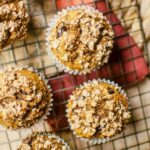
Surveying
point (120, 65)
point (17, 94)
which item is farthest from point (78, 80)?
point (17, 94)

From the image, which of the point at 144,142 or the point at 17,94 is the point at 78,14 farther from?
the point at 144,142

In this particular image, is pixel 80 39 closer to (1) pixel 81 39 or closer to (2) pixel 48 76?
(1) pixel 81 39

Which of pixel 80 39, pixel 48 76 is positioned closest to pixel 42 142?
pixel 48 76

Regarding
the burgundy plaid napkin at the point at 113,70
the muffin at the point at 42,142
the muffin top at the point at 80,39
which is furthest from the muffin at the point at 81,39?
the muffin at the point at 42,142

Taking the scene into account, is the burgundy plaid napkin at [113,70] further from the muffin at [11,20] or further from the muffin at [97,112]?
the muffin at [11,20]

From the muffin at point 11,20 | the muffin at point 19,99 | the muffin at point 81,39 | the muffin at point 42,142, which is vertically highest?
Answer: the muffin at point 11,20
